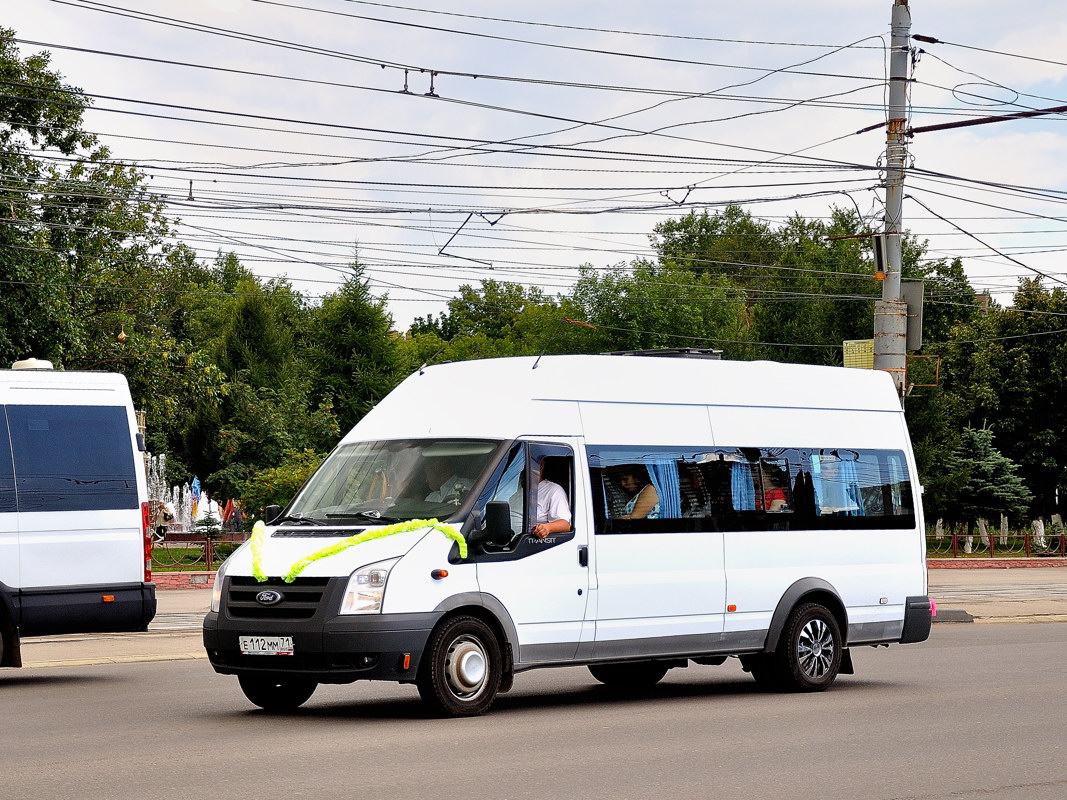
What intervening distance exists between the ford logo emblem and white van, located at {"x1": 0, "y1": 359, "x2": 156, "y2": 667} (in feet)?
13.0

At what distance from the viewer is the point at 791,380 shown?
1388cm

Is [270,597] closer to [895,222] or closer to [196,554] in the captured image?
[895,222]

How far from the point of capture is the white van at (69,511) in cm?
1387

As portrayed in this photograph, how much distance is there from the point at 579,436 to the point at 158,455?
5951 centimetres

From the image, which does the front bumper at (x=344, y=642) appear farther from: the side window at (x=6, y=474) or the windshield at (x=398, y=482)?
the side window at (x=6, y=474)

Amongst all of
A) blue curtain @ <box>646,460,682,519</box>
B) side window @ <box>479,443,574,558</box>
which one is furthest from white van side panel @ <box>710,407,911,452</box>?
side window @ <box>479,443,574,558</box>

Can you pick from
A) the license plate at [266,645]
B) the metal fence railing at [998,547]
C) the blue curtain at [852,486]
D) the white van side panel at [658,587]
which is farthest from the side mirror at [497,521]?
the metal fence railing at [998,547]

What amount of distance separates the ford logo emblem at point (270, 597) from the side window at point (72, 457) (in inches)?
164

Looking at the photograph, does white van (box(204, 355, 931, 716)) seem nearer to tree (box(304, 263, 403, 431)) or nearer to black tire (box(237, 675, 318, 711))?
black tire (box(237, 675, 318, 711))

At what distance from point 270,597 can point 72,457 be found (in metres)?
4.53

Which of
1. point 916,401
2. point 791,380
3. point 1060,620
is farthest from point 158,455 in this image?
point 791,380

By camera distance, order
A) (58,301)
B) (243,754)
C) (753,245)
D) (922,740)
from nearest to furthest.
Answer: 1. (243,754)
2. (922,740)
3. (58,301)
4. (753,245)

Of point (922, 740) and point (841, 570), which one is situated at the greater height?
point (841, 570)

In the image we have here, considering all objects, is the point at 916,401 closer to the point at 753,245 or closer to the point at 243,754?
the point at 753,245
